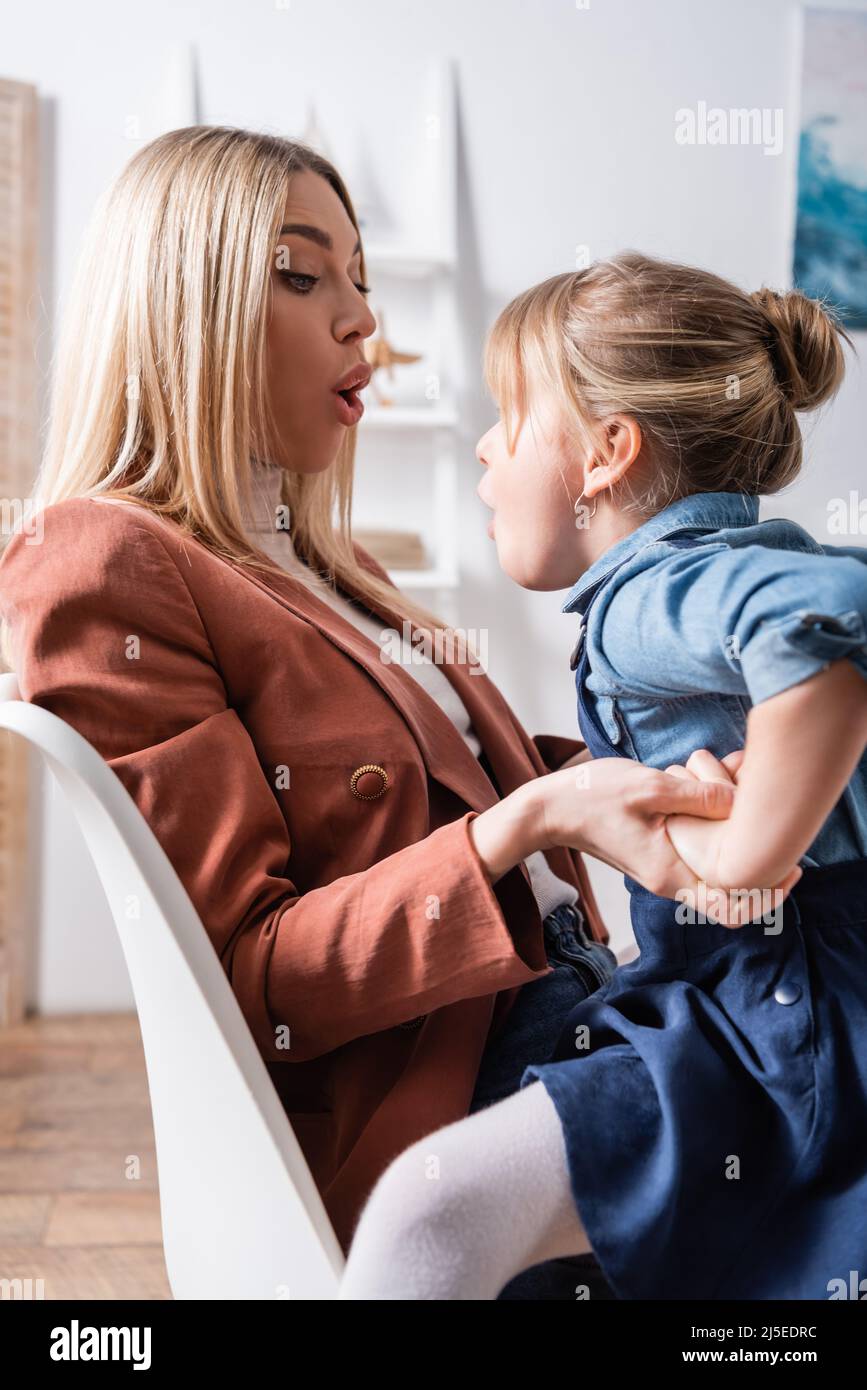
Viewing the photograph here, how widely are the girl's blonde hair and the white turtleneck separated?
1.02 feet

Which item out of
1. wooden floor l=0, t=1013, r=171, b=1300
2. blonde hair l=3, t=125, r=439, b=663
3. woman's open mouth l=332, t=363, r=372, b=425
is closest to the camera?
blonde hair l=3, t=125, r=439, b=663

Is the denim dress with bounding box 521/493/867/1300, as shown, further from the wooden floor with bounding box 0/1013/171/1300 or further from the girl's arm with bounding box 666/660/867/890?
the wooden floor with bounding box 0/1013/171/1300

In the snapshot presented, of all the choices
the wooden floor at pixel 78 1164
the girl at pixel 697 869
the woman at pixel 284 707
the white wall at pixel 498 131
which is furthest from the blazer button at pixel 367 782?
the white wall at pixel 498 131

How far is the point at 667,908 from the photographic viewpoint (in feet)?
2.73

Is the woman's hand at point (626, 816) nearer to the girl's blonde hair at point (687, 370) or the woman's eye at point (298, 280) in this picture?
the girl's blonde hair at point (687, 370)

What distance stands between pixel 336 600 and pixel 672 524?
17.6 inches

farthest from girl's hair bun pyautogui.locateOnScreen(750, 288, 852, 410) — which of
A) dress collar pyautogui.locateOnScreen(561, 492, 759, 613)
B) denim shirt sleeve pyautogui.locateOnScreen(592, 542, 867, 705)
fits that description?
denim shirt sleeve pyautogui.locateOnScreen(592, 542, 867, 705)

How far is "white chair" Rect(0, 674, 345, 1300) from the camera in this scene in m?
0.72

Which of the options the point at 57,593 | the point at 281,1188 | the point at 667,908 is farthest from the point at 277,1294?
the point at 57,593

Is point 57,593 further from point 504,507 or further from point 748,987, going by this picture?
point 748,987

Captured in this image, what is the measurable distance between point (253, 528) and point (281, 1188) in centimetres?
65

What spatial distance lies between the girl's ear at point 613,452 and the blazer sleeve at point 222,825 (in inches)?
11.0

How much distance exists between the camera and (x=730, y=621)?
2.21ft

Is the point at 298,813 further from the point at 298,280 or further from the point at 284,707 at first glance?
the point at 298,280
